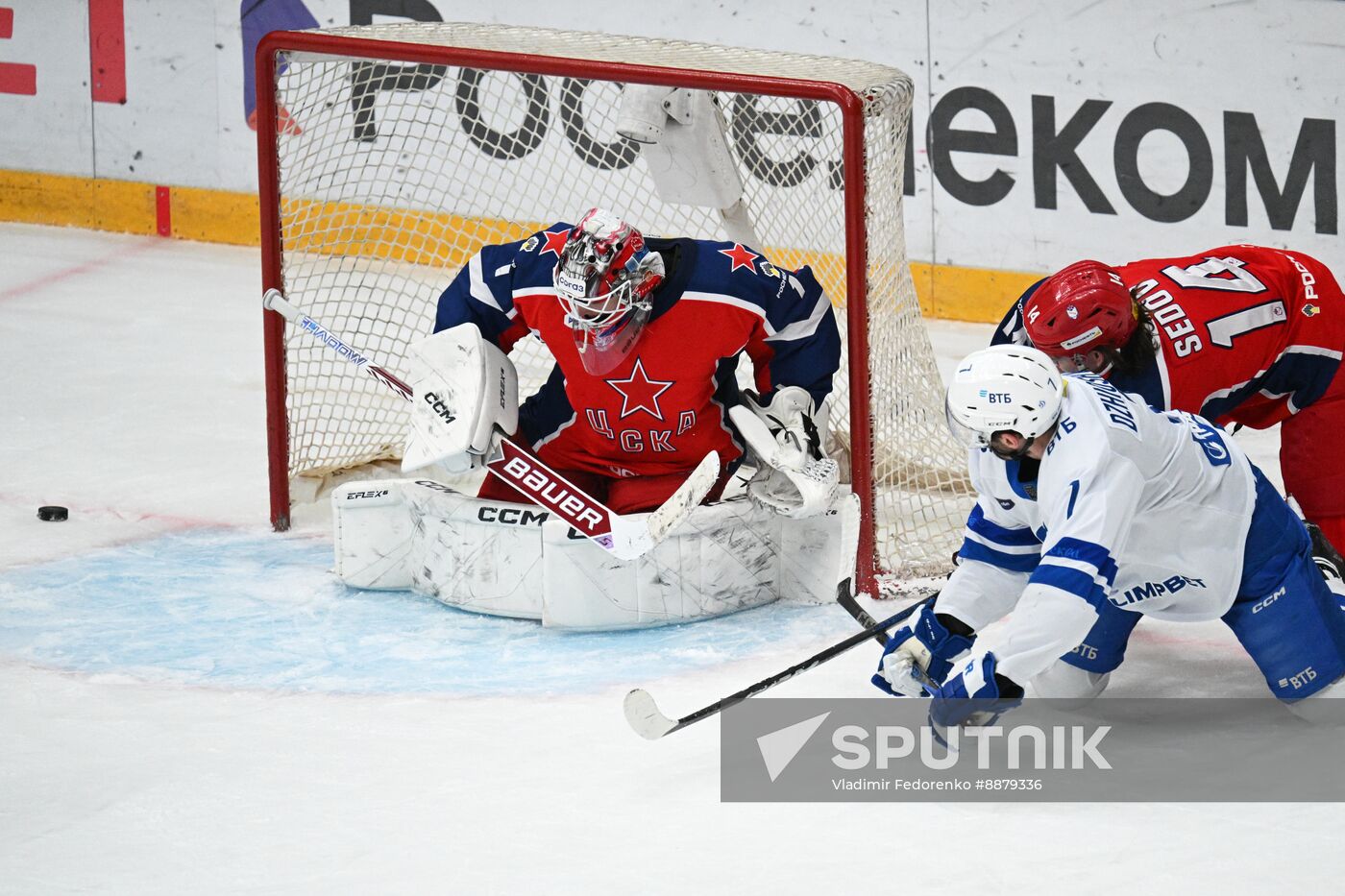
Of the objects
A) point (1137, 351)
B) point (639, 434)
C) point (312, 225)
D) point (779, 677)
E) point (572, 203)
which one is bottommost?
point (779, 677)

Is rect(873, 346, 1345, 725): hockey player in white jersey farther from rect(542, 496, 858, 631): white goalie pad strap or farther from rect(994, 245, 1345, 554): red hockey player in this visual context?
rect(542, 496, 858, 631): white goalie pad strap

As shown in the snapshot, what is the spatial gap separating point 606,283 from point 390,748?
3.18ft

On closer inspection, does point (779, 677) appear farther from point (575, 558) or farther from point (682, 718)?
point (575, 558)

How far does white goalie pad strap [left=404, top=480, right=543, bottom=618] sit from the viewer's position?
3684mm

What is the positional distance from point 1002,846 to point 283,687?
1.44 meters

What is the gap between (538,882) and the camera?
2.58m

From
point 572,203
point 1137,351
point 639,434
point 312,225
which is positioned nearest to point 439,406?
point 639,434

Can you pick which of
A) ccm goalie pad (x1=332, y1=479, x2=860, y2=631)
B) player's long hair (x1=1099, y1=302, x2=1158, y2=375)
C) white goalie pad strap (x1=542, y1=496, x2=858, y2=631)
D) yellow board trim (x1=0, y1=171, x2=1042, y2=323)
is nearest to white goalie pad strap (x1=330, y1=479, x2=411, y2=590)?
ccm goalie pad (x1=332, y1=479, x2=860, y2=631)

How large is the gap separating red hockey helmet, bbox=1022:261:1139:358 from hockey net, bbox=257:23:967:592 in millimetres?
462

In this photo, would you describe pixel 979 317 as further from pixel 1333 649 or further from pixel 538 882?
pixel 538 882

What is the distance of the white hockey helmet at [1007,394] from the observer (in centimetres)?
264

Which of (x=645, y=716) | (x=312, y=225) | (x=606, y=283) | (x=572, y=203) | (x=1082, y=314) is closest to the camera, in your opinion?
(x=645, y=716)

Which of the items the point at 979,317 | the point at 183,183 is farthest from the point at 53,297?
the point at 979,317

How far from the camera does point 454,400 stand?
3693 mm
